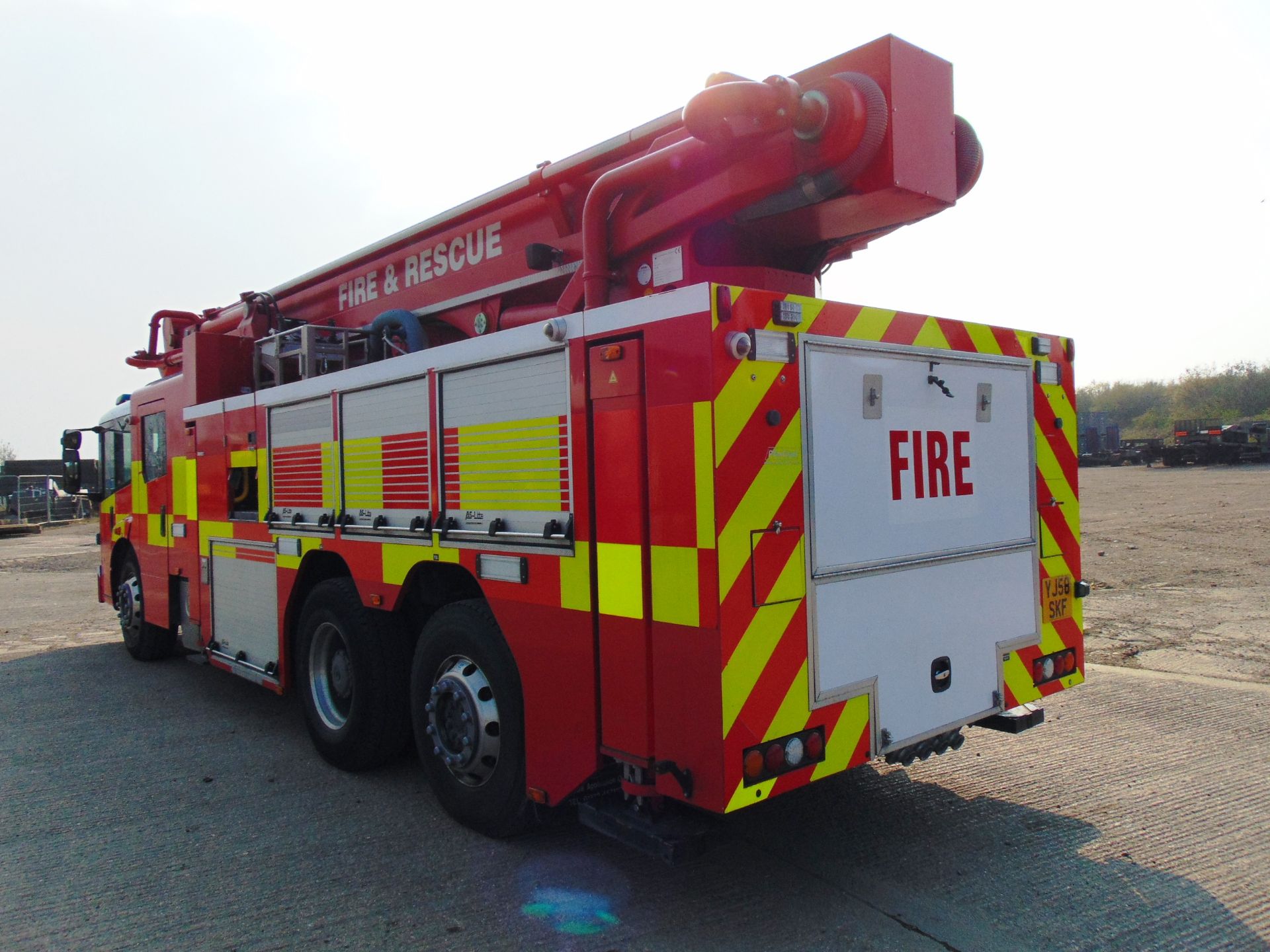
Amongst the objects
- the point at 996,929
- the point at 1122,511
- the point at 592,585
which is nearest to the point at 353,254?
the point at 592,585

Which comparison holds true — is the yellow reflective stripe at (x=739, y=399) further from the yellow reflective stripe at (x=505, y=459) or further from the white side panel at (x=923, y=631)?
the yellow reflective stripe at (x=505, y=459)

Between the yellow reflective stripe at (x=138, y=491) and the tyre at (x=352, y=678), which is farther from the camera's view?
the yellow reflective stripe at (x=138, y=491)

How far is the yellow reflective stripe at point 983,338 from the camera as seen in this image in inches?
157

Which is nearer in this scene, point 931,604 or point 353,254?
point 931,604

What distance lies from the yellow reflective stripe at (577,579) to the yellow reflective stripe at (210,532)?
11.9ft

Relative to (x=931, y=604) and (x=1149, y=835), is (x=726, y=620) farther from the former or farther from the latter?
(x=1149, y=835)

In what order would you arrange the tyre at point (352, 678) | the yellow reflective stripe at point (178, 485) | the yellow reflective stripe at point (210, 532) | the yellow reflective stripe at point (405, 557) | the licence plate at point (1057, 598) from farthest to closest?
the yellow reflective stripe at point (178, 485) < the yellow reflective stripe at point (210, 532) < the tyre at point (352, 678) < the licence plate at point (1057, 598) < the yellow reflective stripe at point (405, 557)

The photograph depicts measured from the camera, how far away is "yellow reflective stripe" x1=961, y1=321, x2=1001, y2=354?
398cm

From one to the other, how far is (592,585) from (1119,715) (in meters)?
3.99

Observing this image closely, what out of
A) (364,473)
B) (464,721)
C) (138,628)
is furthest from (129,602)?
(464,721)

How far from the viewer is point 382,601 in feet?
15.2

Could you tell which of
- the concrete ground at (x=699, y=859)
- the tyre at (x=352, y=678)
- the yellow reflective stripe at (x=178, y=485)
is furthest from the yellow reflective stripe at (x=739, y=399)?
the yellow reflective stripe at (x=178, y=485)

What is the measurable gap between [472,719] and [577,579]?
0.98 metres

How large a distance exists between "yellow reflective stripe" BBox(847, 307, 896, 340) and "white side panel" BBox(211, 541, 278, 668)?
392 cm
